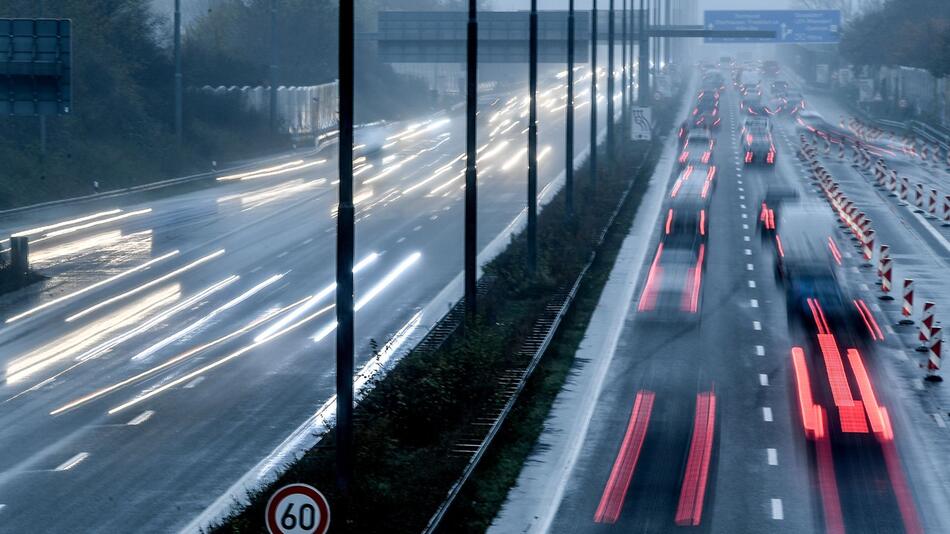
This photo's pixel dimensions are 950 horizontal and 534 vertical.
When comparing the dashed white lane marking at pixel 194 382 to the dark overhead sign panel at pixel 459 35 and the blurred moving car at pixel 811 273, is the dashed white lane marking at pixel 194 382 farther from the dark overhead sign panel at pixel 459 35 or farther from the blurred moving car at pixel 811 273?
the dark overhead sign panel at pixel 459 35

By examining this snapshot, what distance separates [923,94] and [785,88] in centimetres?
3735

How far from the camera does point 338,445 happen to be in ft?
63.3

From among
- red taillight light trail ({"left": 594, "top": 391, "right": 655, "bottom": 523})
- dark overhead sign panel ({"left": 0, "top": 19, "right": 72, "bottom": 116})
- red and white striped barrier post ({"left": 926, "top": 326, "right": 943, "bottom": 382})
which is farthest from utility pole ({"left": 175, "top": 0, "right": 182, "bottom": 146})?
red taillight light trail ({"left": 594, "top": 391, "right": 655, "bottom": 523})

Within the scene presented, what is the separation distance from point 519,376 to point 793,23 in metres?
118

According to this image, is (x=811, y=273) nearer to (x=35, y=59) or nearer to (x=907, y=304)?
(x=907, y=304)

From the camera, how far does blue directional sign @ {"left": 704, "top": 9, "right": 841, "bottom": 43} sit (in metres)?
140

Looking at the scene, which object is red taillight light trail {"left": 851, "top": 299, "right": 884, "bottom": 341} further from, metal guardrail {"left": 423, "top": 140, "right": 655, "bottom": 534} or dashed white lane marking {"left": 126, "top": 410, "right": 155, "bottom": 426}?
dashed white lane marking {"left": 126, "top": 410, "right": 155, "bottom": 426}

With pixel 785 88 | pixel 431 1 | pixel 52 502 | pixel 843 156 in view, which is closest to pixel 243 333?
pixel 52 502

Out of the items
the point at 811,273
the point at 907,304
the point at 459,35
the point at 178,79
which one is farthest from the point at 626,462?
the point at 459,35

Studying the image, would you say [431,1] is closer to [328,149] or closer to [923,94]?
[923,94]

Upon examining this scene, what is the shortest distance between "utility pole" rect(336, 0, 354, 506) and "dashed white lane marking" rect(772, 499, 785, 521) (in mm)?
6511

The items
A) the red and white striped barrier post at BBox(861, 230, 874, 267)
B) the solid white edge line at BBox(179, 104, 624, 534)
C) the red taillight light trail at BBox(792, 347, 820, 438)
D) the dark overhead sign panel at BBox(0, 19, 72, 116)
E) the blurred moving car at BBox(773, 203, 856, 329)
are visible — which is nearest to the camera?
the solid white edge line at BBox(179, 104, 624, 534)

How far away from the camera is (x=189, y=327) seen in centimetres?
3747

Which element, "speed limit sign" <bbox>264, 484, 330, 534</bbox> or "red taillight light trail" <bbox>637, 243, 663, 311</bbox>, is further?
"red taillight light trail" <bbox>637, 243, 663, 311</bbox>
